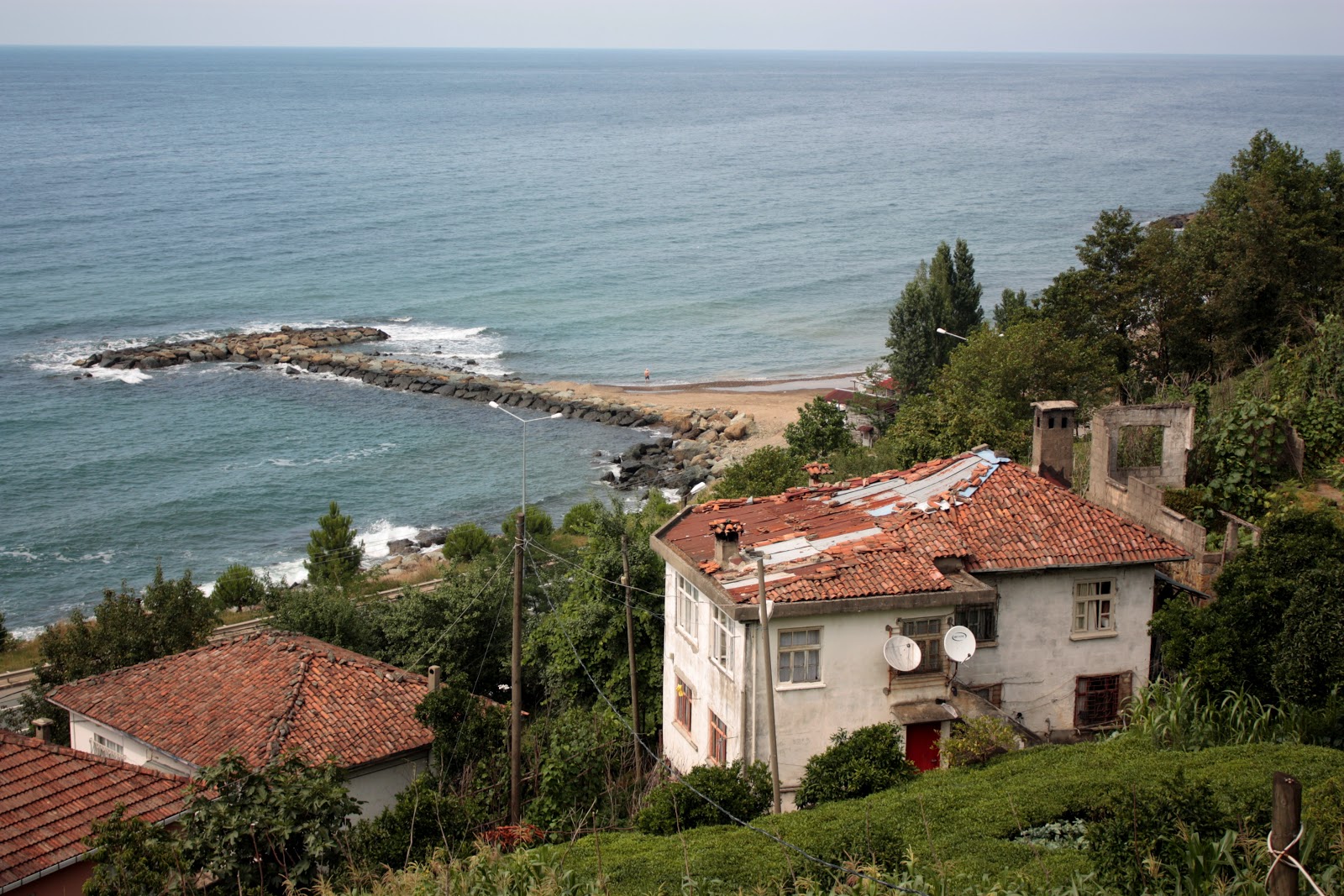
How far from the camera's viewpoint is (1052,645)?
72.0ft

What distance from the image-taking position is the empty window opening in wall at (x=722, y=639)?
67.9 ft

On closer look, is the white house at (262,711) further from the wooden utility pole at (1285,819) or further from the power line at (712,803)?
the wooden utility pole at (1285,819)

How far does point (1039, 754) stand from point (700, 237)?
9882cm

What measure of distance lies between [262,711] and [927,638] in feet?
39.5

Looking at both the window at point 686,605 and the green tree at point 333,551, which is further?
the green tree at point 333,551

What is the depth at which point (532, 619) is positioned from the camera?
29.8 m

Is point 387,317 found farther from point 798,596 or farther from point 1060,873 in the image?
point 1060,873

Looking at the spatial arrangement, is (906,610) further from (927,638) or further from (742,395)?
(742,395)

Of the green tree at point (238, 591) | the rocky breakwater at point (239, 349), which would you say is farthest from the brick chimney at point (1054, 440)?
the rocky breakwater at point (239, 349)

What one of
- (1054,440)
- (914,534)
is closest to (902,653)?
(914,534)

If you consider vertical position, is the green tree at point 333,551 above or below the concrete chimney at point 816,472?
below

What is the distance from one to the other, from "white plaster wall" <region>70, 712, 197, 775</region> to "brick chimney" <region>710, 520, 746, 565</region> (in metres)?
10.1

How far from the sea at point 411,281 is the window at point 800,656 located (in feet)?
100

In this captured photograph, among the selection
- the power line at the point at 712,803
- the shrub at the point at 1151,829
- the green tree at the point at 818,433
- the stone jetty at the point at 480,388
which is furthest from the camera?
the stone jetty at the point at 480,388
